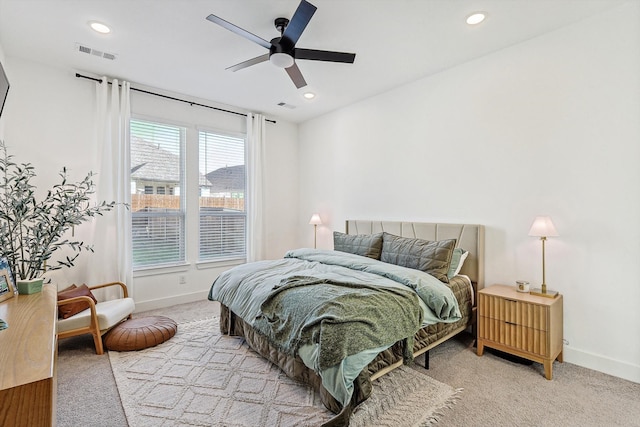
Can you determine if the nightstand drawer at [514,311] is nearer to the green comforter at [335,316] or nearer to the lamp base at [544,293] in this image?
the lamp base at [544,293]

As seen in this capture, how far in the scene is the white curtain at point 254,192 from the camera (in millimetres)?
5008

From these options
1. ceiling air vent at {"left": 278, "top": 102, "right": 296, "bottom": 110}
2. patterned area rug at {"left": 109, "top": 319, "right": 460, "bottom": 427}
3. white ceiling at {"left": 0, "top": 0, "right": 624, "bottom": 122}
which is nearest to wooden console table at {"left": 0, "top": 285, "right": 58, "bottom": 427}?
patterned area rug at {"left": 109, "top": 319, "right": 460, "bottom": 427}

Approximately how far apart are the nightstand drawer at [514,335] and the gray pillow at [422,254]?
54cm

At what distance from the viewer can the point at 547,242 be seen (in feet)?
9.29

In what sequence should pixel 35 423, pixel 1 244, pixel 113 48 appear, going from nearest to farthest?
1. pixel 35 423
2. pixel 1 244
3. pixel 113 48

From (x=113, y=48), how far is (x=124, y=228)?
80.7 inches

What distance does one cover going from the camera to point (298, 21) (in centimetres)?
223

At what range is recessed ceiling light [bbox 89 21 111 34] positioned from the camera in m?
2.69

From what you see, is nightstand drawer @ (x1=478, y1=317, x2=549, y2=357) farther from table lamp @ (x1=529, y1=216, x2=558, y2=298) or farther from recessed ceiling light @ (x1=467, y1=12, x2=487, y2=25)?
recessed ceiling light @ (x1=467, y1=12, x2=487, y2=25)

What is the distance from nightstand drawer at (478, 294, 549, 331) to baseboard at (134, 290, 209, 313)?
12.4 feet

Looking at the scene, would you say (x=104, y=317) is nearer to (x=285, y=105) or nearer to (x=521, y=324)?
(x=285, y=105)

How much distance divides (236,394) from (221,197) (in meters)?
3.25

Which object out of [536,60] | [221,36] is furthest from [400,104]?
[221,36]

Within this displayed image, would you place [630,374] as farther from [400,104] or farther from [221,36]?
[221,36]
